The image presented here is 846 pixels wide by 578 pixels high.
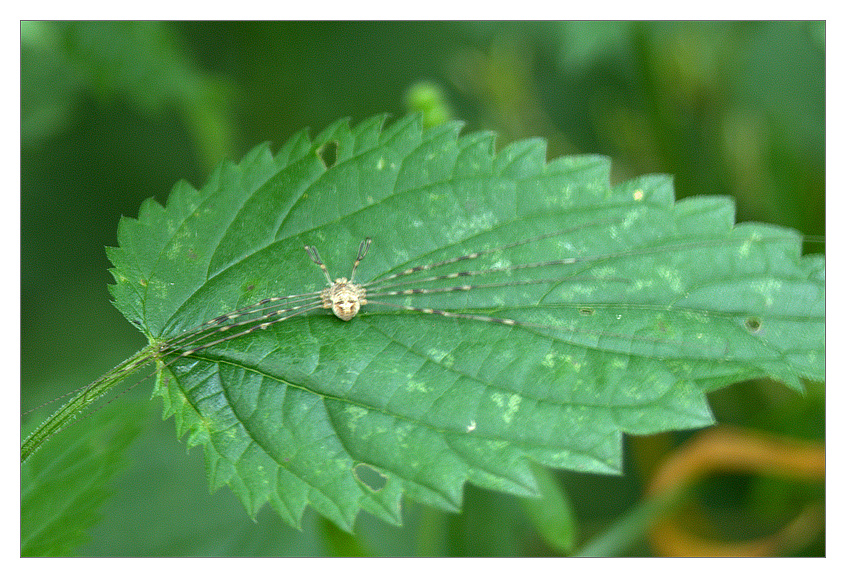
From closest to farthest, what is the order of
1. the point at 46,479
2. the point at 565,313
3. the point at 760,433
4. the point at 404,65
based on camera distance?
1. the point at 565,313
2. the point at 46,479
3. the point at 760,433
4. the point at 404,65

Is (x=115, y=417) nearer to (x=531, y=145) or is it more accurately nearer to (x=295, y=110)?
(x=531, y=145)

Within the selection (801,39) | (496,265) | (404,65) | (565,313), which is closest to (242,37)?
(404,65)

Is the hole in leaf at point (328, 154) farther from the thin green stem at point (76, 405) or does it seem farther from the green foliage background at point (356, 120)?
the green foliage background at point (356, 120)

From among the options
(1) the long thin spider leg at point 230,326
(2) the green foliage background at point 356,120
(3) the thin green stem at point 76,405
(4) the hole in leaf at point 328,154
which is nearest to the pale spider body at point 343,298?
(1) the long thin spider leg at point 230,326

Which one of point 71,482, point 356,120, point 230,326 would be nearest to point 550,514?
point 230,326

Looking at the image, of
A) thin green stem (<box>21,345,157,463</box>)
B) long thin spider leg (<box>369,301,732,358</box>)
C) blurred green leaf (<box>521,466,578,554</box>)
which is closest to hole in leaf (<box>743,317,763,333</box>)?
long thin spider leg (<box>369,301,732,358</box>)

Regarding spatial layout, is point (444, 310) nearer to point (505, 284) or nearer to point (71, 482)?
point (505, 284)
